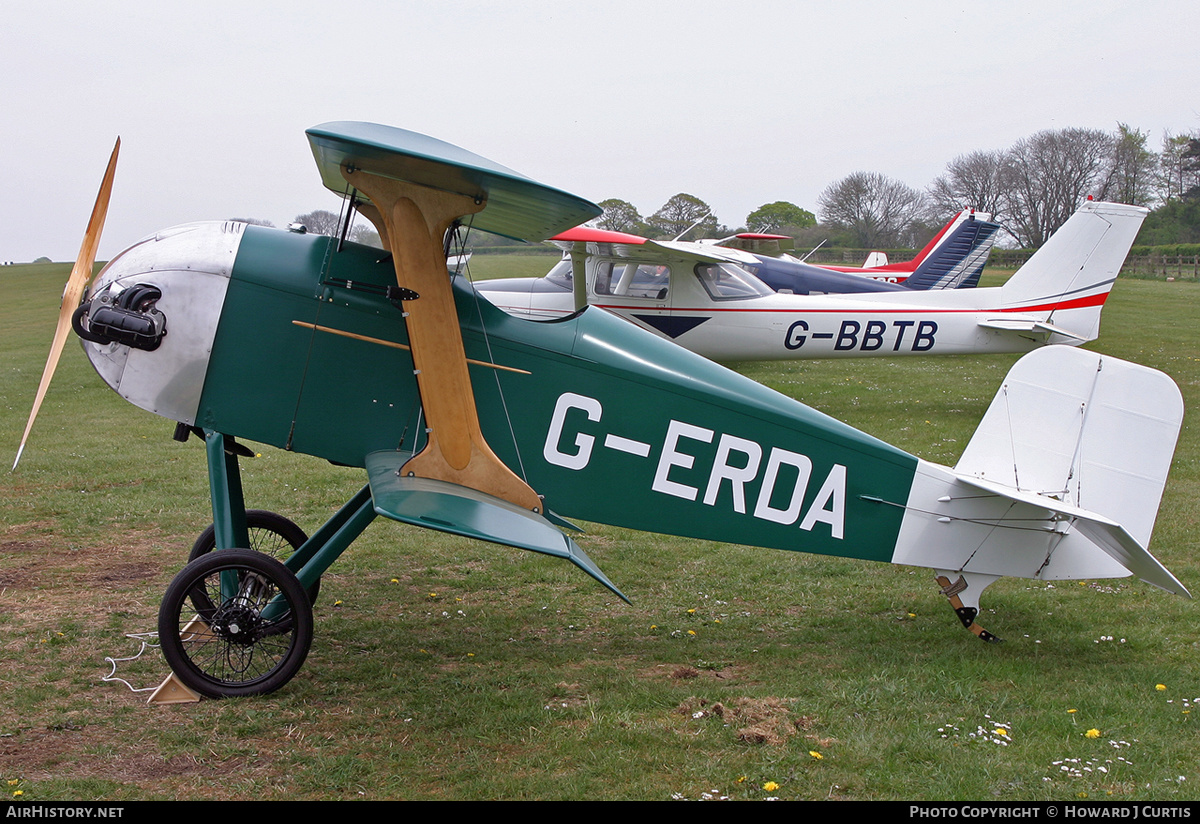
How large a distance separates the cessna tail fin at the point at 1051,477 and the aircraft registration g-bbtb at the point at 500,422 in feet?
0.04

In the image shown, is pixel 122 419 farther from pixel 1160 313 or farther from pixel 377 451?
pixel 1160 313

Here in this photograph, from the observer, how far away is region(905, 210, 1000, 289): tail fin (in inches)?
928

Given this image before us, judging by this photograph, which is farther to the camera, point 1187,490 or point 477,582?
point 1187,490

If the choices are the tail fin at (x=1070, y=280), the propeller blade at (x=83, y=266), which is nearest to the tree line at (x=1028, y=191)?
the tail fin at (x=1070, y=280)

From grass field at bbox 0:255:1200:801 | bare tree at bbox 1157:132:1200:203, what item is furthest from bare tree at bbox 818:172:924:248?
grass field at bbox 0:255:1200:801

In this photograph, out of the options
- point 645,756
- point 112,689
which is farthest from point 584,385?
point 112,689

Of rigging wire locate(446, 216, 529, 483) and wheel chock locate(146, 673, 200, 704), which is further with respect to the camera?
rigging wire locate(446, 216, 529, 483)

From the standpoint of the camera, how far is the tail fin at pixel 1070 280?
14.1m

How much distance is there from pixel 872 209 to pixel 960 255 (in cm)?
3871

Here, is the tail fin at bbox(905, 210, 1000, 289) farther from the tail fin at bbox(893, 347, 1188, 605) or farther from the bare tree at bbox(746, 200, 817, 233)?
the bare tree at bbox(746, 200, 817, 233)

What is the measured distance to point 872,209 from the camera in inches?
2371

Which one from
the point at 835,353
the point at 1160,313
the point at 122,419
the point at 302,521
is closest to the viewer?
the point at 302,521

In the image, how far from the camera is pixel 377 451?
4.72 metres

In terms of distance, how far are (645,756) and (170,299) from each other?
3.14 m
